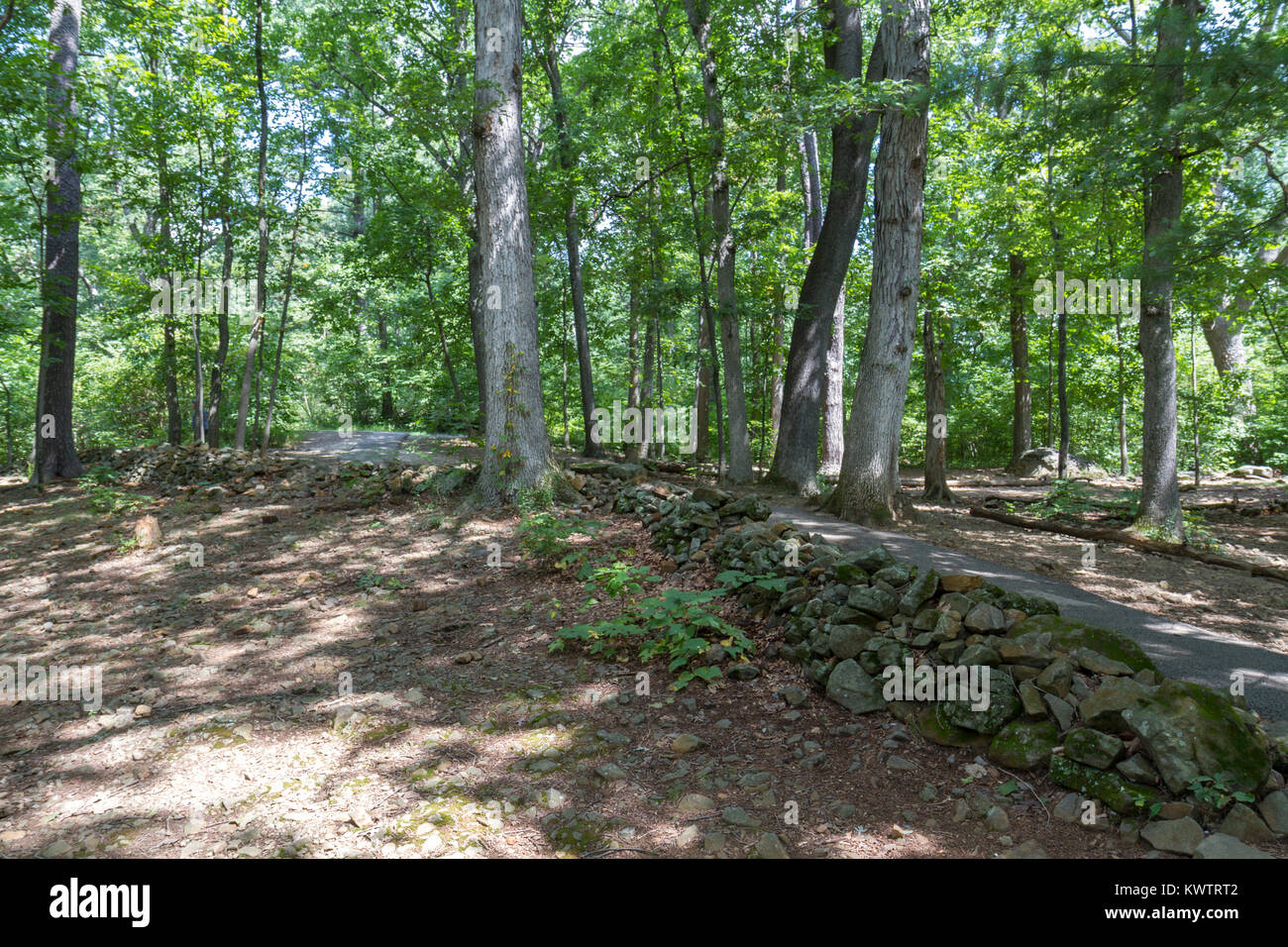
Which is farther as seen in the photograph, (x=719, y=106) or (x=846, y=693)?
(x=719, y=106)

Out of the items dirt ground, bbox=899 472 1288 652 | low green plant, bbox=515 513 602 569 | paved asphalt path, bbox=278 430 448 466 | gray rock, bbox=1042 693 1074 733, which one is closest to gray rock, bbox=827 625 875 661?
gray rock, bbox=1042 693 1074 733

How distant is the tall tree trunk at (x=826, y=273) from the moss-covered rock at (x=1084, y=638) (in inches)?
241

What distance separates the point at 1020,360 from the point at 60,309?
19.3 meters

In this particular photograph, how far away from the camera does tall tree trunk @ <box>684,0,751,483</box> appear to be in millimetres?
10156

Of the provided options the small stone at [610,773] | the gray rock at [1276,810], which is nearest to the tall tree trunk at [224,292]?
the small stone at [610,773]

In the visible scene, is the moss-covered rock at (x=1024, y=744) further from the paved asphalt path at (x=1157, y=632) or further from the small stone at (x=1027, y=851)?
the paved asphalt path at (x=1157, y=632)

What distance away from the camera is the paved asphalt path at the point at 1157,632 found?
3.62 meters

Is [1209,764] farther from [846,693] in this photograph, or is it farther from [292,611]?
[292,611]

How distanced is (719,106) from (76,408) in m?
17.9

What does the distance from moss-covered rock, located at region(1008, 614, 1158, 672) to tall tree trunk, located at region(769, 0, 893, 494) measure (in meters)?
6.12

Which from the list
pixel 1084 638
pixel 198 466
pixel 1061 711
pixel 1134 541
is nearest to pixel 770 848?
pixel 1061 711

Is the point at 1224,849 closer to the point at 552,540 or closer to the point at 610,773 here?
the point at 610,773

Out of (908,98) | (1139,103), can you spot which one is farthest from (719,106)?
(1139,103)

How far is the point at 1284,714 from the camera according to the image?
3.25 metres
